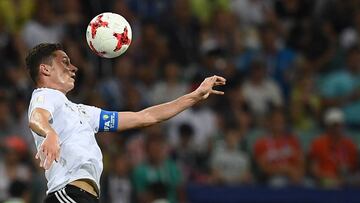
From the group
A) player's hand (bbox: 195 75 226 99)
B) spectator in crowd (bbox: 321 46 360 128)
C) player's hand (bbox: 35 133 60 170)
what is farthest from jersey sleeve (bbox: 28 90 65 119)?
spectator in crowd (bbox: 321 46 360 128)

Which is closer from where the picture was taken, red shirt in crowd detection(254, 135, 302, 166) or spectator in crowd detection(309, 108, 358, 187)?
red shirt in crowd detection(254, 135, 302, 166)

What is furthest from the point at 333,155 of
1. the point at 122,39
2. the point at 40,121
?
the point at 40,121

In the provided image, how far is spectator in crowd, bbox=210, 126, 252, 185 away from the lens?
574 inches

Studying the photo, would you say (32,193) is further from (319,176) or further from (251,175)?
(319,176)

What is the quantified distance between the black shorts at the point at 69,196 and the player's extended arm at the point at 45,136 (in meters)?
0.62

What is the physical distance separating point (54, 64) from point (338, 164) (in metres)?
7.57

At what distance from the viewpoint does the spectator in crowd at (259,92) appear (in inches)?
628

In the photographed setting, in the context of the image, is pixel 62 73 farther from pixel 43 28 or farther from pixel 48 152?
pixel 43 28

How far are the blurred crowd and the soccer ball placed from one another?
3.95 meters

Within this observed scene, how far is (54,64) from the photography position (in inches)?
337

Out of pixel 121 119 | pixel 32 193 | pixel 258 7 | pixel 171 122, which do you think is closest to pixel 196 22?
pixel 258 7

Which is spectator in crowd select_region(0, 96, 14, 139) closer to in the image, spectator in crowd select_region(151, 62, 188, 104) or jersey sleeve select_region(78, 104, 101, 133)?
spectator in crowd select_region(151, 62, 188, 104)

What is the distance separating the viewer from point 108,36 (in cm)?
902

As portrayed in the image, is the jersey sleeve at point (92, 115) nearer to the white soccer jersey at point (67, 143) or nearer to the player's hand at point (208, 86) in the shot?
the white soccer jersey at point (67, 143)
